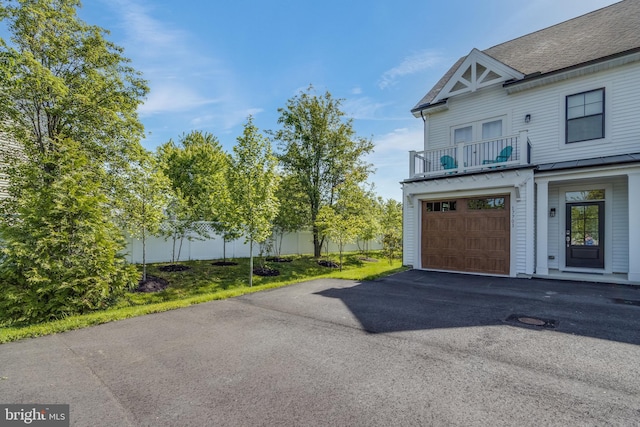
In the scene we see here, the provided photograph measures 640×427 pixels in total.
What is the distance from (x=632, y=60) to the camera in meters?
8.80

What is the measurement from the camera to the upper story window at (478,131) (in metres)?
11.4

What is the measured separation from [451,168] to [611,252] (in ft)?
18.0

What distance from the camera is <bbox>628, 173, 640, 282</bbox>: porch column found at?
8.10m

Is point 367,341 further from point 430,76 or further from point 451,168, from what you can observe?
point 430,76

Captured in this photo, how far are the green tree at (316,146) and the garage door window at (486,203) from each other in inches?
288

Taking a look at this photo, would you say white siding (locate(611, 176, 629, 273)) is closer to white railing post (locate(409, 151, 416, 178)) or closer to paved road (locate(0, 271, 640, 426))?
paved road (locate(0, 271, 640, 426))

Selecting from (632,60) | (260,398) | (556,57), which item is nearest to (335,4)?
(556,57)

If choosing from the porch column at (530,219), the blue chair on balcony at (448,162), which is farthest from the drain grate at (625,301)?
the blue chair on balcony at (448,162)

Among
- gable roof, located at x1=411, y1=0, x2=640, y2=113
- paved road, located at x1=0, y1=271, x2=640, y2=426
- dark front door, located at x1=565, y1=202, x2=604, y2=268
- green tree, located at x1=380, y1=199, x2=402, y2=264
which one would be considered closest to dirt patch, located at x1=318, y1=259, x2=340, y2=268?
green tree, located at x1=380, y1=199, x2=402, y2=264

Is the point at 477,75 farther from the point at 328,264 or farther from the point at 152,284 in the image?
the point at 152,284

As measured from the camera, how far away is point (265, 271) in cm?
→ 1229

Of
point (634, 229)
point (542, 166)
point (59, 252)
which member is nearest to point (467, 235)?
point (542, 166)

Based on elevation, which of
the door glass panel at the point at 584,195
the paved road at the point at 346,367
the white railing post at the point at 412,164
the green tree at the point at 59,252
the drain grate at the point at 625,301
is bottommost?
the paved road at the point at 346,367

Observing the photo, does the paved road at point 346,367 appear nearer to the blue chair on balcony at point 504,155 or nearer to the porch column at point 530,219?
the porch column at point 530,219
